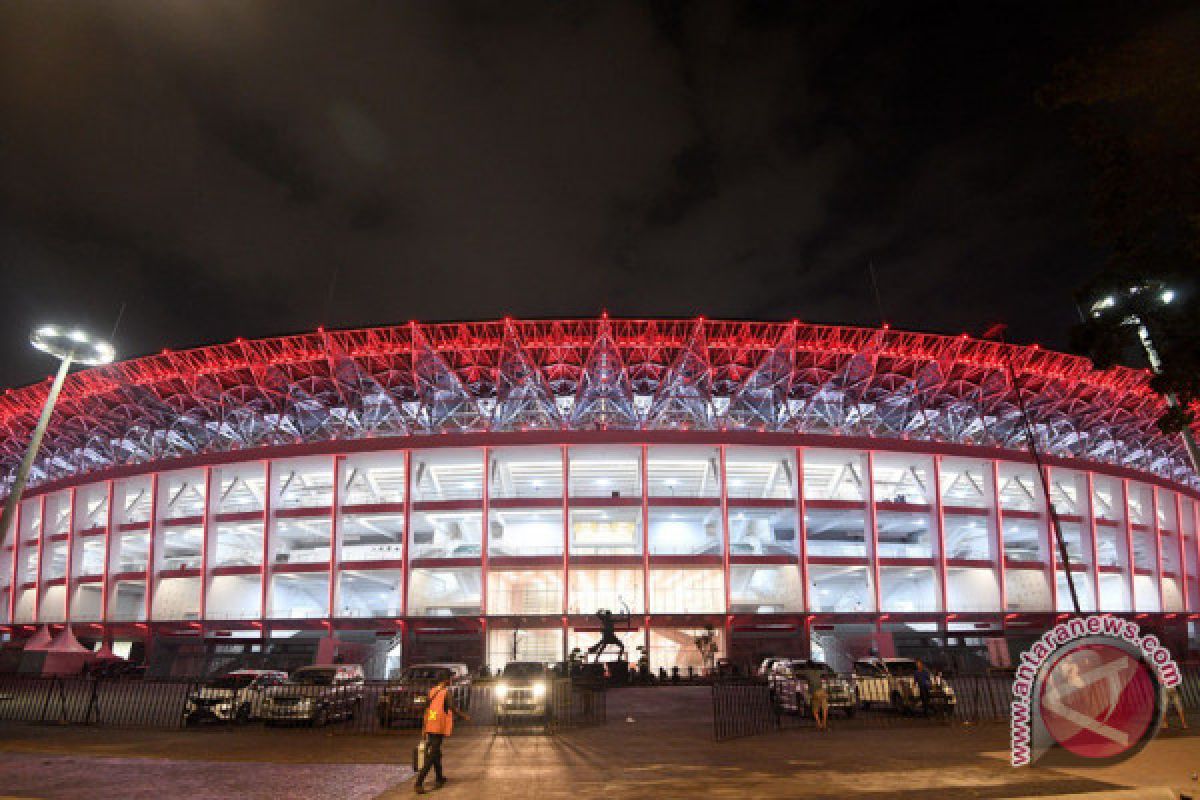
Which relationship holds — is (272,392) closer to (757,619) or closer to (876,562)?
(757,619)

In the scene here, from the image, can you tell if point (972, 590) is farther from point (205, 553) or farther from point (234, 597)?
point (205, 553)

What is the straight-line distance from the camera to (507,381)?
52.6 meters

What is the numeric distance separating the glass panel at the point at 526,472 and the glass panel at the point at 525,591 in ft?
18.0

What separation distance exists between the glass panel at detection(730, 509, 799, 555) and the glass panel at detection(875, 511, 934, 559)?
6212 millimetres

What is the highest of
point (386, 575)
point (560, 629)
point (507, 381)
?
point (507, 381)

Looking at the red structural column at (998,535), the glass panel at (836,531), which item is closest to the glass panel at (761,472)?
the glass panel at (836,531)

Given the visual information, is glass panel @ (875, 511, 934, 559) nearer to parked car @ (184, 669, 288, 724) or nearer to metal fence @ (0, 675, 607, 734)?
metal fence @ (0, 675, 607, 734)

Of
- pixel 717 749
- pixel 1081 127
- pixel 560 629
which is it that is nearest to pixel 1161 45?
pixel 1081 127

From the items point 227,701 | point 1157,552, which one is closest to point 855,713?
point 227,701

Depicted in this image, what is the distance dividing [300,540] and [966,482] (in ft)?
169

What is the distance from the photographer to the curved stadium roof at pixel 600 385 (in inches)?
2019

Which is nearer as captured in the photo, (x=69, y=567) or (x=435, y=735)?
(x=435, y=735)

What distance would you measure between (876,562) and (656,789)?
4277 cm

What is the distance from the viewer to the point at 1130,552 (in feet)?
191
